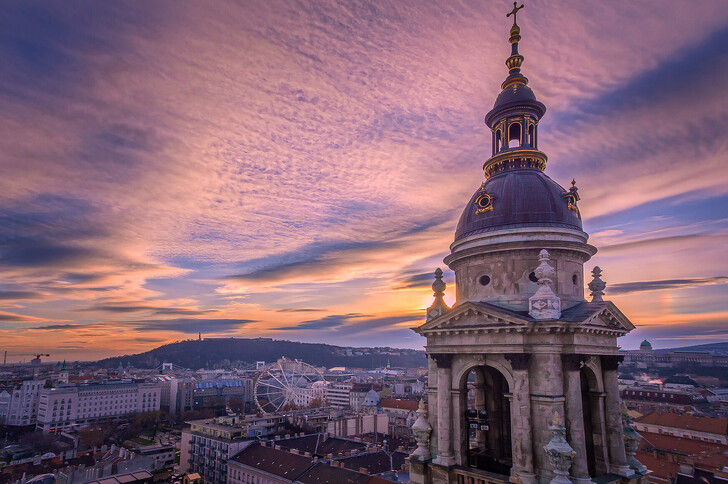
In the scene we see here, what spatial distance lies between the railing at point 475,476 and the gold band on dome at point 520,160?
16284mm

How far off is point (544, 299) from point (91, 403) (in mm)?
187834

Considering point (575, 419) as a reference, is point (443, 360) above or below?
above

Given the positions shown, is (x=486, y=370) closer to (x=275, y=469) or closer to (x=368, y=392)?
(x=275, y=469)

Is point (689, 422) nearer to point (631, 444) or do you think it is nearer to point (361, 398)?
point (631, 444)

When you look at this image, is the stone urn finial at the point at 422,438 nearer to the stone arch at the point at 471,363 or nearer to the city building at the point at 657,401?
the stone arch at the point at 471,363

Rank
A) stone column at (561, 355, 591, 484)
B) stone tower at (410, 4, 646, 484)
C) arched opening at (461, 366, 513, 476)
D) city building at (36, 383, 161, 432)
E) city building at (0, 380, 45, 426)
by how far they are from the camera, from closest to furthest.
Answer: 1. stone column at (561, 355, 591, 484)
2. stone tower at (410, 4, 646, 484)
3. arched opening at (461, 366, 513, 476)
4. city building at (36, 383, 161, 432)
5. city building at (0, 380, 45, 426)

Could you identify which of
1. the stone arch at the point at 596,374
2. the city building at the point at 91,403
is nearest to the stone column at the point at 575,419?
the stone arch at the point at 596,374

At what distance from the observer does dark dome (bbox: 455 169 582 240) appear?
24.2m

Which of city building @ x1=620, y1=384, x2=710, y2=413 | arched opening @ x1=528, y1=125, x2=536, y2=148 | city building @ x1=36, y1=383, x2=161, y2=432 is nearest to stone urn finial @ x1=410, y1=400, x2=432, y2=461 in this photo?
arched opening @ x1=528, y1=125, x2=536, y2=148

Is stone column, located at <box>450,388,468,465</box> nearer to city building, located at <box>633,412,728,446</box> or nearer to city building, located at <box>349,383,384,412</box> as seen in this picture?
city building, located at <box>633,412,728,446</box>

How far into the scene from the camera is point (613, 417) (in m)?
23.2

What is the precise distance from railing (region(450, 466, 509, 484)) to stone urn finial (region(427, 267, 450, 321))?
768cm

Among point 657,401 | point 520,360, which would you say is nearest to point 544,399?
point 520,360

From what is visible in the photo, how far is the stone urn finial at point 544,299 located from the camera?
69.3 feet
